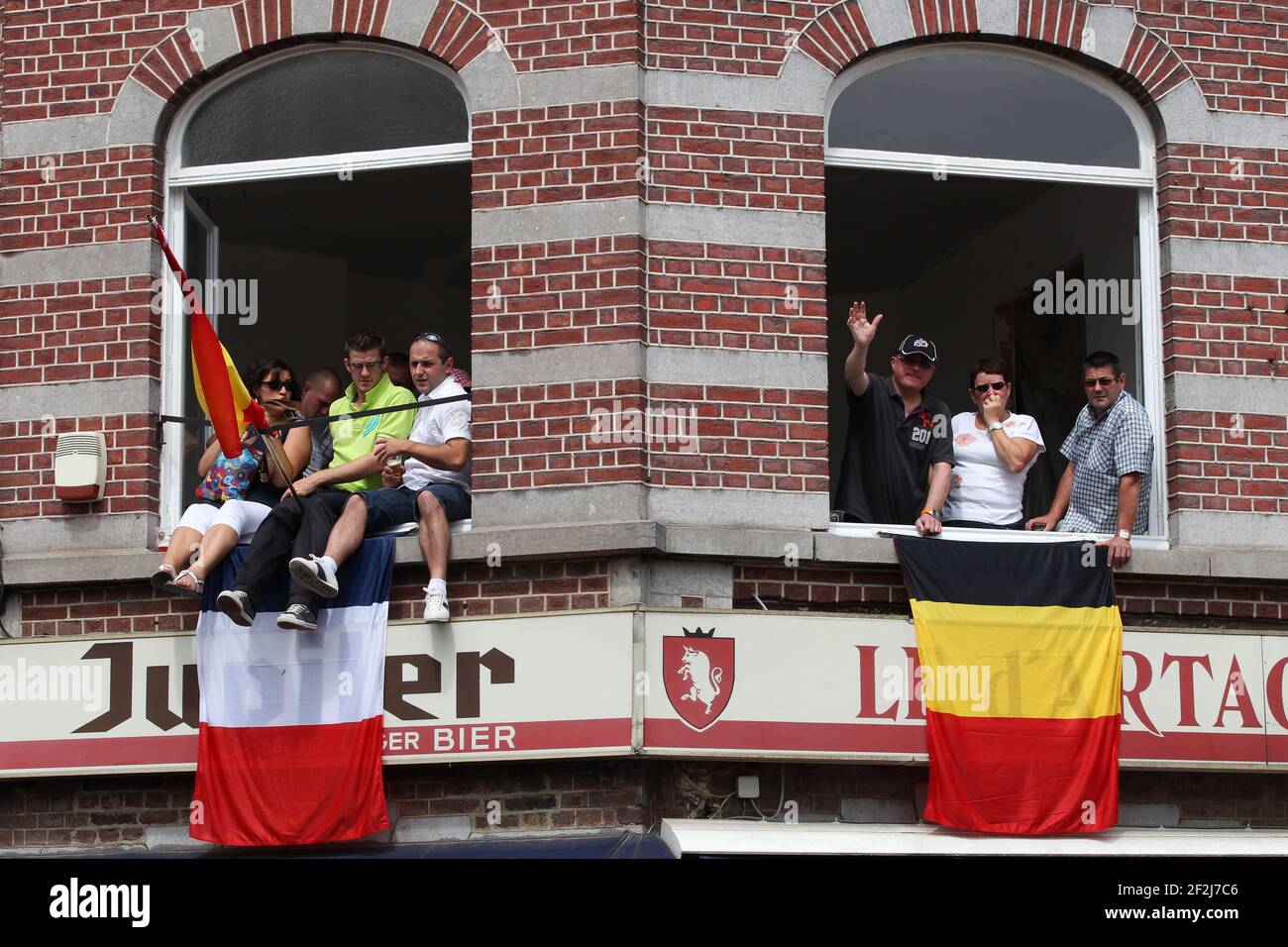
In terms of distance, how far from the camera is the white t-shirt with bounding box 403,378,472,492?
10.7 m

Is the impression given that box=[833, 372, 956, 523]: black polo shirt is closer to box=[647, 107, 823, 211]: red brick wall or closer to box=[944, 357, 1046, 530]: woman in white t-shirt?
box=[944, 357, 1046, 530]: woman in white t-shirt

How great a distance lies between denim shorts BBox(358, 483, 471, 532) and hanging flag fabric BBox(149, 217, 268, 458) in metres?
0.77

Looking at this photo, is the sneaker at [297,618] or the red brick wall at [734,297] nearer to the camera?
the sneaker at [297,618]

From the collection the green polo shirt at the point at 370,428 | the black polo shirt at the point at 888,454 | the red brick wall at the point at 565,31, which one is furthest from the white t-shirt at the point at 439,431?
the black polo shirt at the point at 888,454

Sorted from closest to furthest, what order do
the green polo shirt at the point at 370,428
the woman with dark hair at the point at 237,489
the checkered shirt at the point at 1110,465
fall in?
the woman with dark hair at the point at 237,489
the checkered shirt at the point at 1110,465
the green polo shirt at the point at 370,428

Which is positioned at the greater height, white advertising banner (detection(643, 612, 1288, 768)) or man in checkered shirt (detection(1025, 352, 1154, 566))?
man in checkered shirt (detection(1025, 352, 1154, 566))

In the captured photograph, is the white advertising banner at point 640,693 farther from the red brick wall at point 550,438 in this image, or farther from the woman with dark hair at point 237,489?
the red brick wall at point 550,438

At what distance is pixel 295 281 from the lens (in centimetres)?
1326

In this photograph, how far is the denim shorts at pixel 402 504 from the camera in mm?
10438

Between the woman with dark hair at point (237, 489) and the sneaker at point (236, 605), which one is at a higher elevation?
the woman with dark hair at point (237, 489)

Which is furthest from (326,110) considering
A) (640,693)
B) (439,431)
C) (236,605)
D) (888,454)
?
(640,693)

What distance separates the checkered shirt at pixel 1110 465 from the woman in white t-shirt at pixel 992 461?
27 cm

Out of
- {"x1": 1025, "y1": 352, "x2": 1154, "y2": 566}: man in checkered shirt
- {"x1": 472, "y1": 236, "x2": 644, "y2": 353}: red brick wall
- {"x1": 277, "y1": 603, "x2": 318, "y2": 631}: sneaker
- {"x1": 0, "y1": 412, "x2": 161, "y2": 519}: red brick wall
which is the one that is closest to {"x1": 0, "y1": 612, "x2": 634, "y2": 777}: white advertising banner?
{"x1": 277, "y1": 603, "x2": 318, "y2": 631}: sneaker
